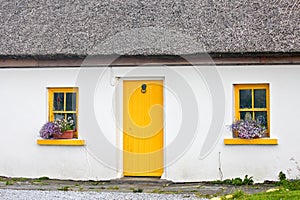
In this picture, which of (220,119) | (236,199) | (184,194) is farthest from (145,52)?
(236,199)

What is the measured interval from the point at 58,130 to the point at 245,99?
3824 millimetres

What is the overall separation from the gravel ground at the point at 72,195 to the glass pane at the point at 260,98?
2.69 m

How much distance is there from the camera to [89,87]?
13.1 meters

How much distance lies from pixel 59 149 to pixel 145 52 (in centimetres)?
270

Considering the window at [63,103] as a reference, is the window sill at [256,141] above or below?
below

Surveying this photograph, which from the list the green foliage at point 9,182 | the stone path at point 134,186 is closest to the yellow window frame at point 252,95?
the stone path at point 134,186

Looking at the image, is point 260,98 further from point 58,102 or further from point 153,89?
point 58,102

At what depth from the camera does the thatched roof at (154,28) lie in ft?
40.6

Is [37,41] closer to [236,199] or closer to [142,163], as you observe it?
[142,163]

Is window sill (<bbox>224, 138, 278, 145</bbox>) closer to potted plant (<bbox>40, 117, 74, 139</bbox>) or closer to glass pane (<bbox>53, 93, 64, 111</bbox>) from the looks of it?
potted plant (<bbox>40, 117, 74, 139</bbox>)

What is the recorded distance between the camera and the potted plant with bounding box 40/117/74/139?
42.8 ft

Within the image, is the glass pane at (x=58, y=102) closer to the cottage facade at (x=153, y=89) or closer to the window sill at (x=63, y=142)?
the cottage facade at (x=153, y=89)

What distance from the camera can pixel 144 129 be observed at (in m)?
13.0

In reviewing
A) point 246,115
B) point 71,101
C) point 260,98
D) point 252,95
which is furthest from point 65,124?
point 260,98
